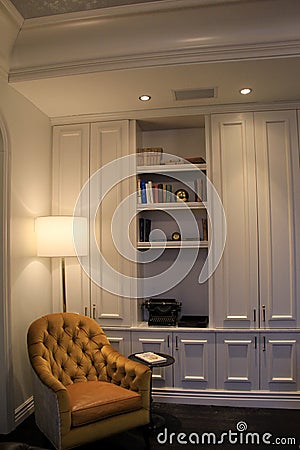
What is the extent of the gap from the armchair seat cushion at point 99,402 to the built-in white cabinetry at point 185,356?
0.85 meters

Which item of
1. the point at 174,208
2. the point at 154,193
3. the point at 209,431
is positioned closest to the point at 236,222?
the point at 174,208

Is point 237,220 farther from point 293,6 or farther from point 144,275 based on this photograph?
point 293,6

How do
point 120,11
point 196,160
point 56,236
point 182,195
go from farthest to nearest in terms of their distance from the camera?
point 182,195 → point 196,160 → point 56,236 → point 120,11

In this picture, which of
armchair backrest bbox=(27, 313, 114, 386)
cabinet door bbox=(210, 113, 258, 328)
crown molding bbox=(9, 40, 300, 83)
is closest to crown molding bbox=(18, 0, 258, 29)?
crown molding bbox=(9, 40, 300, 83)

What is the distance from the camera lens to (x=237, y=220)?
12.1 ft

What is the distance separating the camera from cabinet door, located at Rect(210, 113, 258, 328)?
3648 mm

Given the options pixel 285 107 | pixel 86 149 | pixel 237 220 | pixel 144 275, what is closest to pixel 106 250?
pixel 144 275

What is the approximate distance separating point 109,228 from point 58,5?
1.88 metres

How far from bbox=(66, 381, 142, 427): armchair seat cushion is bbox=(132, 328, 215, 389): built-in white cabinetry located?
85 centimetres

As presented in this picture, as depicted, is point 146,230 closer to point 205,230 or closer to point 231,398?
point 205,230

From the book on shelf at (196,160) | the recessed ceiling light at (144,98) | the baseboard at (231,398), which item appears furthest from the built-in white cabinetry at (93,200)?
the baseboard at (231,398)

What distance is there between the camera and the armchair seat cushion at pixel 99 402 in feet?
8.55

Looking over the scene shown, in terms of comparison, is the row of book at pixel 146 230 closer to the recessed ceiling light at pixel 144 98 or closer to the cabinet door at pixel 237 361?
the cabinet door at pixel 237 361

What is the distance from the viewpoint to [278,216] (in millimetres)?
3635
